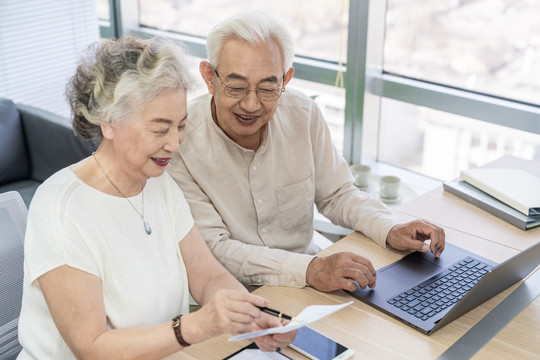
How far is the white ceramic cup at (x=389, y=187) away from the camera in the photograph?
2715 millimetres

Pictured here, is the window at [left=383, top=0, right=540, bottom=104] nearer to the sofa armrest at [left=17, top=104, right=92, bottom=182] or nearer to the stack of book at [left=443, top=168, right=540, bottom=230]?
the stack of book at [left=443, top=168, right=540, bottom=230]

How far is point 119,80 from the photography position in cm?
136

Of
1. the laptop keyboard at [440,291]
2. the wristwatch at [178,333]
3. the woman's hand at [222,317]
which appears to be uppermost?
the woman's hand at [222,317]

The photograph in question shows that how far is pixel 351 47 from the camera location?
2871 mm

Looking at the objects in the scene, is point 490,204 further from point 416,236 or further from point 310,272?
point 310,272

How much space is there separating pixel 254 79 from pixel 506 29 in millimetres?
1317

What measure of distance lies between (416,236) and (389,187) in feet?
3.10

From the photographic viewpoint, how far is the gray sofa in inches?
126

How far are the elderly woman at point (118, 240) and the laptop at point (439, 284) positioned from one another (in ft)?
1.06

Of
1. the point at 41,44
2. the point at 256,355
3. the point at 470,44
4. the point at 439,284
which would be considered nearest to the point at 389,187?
the point at 470,44

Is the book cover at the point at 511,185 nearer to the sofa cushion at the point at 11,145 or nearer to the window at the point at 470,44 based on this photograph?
the window at the point at 470,44

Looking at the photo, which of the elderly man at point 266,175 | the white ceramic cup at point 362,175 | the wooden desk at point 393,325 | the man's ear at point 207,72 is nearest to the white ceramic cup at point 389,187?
the white ceramic cup at point 362,175

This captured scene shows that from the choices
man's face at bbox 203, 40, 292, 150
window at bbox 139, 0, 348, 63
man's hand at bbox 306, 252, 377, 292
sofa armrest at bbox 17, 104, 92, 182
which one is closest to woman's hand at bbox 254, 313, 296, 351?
man's hand at bbox 306, 252, 377, 292

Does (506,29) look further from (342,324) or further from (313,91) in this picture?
(342,324)
